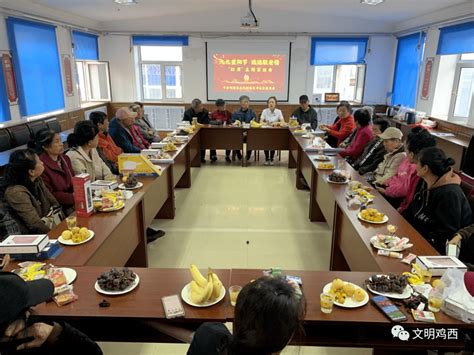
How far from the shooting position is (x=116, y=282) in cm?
158

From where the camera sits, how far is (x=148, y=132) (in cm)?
572

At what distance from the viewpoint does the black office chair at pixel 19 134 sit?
195 inches

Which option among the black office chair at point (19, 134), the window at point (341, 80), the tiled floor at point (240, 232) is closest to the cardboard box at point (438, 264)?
the tiled floor at point (240, 232)

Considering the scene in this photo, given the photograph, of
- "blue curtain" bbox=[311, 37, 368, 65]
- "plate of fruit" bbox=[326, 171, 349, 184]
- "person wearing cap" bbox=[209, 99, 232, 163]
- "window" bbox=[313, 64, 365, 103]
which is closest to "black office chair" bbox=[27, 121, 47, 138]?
"person wearing cap" bbox=[209, 99, 232, 163]

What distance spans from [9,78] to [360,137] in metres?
4.87

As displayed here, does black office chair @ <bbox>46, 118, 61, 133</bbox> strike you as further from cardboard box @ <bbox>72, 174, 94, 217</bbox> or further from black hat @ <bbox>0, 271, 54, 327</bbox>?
black hat @ <bbox>0, 271, 54, 327</bbox>

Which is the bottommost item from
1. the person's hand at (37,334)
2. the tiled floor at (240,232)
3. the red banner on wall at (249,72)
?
the tiled floor at (240,232)

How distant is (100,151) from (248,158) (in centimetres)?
342

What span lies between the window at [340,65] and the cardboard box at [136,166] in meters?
5.97

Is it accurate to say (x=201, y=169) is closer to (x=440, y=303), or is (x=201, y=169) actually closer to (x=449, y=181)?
(x=449, y=181)

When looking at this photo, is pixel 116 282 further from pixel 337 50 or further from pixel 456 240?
pixel 337 50

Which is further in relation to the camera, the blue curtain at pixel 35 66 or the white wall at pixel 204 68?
the white wall at pixel 204 68

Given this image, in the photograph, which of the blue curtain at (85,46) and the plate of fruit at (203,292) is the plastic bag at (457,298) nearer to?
the plate of fruit at (203,292)

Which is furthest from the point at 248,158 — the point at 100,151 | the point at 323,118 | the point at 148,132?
the point at 100,151
